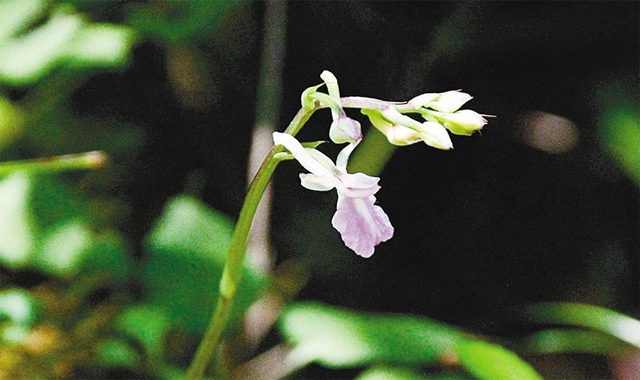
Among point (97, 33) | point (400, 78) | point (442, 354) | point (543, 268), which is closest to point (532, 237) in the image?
point (543, 268)

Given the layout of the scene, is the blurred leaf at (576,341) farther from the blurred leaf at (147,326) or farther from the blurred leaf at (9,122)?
the blurred leaf at (9,122)

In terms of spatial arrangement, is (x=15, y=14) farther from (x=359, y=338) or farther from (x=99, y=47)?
(x=359, y=338)

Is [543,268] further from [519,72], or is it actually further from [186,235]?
[186,235]

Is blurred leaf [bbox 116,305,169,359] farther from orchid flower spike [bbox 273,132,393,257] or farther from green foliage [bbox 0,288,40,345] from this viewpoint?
orchid flower spike [bbox 273,132,393,257]

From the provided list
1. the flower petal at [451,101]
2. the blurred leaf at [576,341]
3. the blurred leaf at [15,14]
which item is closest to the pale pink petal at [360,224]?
the flower petal at [451,101]

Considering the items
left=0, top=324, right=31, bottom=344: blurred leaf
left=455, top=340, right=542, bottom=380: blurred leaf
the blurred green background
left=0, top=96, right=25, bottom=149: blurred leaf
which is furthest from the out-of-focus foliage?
left=0, top=96, right=25, bottom=149: blurred leaf
